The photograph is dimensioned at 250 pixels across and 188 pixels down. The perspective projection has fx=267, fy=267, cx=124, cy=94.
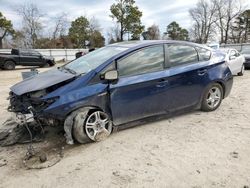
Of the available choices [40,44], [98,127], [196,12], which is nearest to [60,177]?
[98,127]

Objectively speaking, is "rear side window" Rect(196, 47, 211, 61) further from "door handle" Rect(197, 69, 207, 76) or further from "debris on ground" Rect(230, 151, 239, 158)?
"debris on ground" Rect(230, 151, 239, 158)

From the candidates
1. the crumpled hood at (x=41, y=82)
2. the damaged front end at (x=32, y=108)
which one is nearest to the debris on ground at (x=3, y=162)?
the damaged front end at (x=32, y=108)

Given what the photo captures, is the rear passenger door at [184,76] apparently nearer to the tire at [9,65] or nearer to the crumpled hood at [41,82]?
the crumpled hood at [41,82]

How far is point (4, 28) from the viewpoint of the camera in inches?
1438

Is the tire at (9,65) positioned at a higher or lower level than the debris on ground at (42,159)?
higher

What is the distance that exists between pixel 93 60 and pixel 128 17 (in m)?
32.3

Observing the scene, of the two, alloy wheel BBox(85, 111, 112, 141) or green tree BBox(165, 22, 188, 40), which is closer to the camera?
alloy wheel BBox(85, 111, 112, 141)

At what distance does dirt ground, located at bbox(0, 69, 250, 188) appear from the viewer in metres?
3.02

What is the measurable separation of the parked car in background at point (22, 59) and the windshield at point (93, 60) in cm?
1511

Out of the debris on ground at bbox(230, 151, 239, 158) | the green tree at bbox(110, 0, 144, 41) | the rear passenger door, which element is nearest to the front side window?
the rear passenger door

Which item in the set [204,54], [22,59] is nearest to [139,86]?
[204,54]

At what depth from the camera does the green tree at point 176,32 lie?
5762 centimetres

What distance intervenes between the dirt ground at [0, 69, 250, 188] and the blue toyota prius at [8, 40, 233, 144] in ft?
1.00

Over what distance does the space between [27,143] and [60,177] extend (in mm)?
1211
